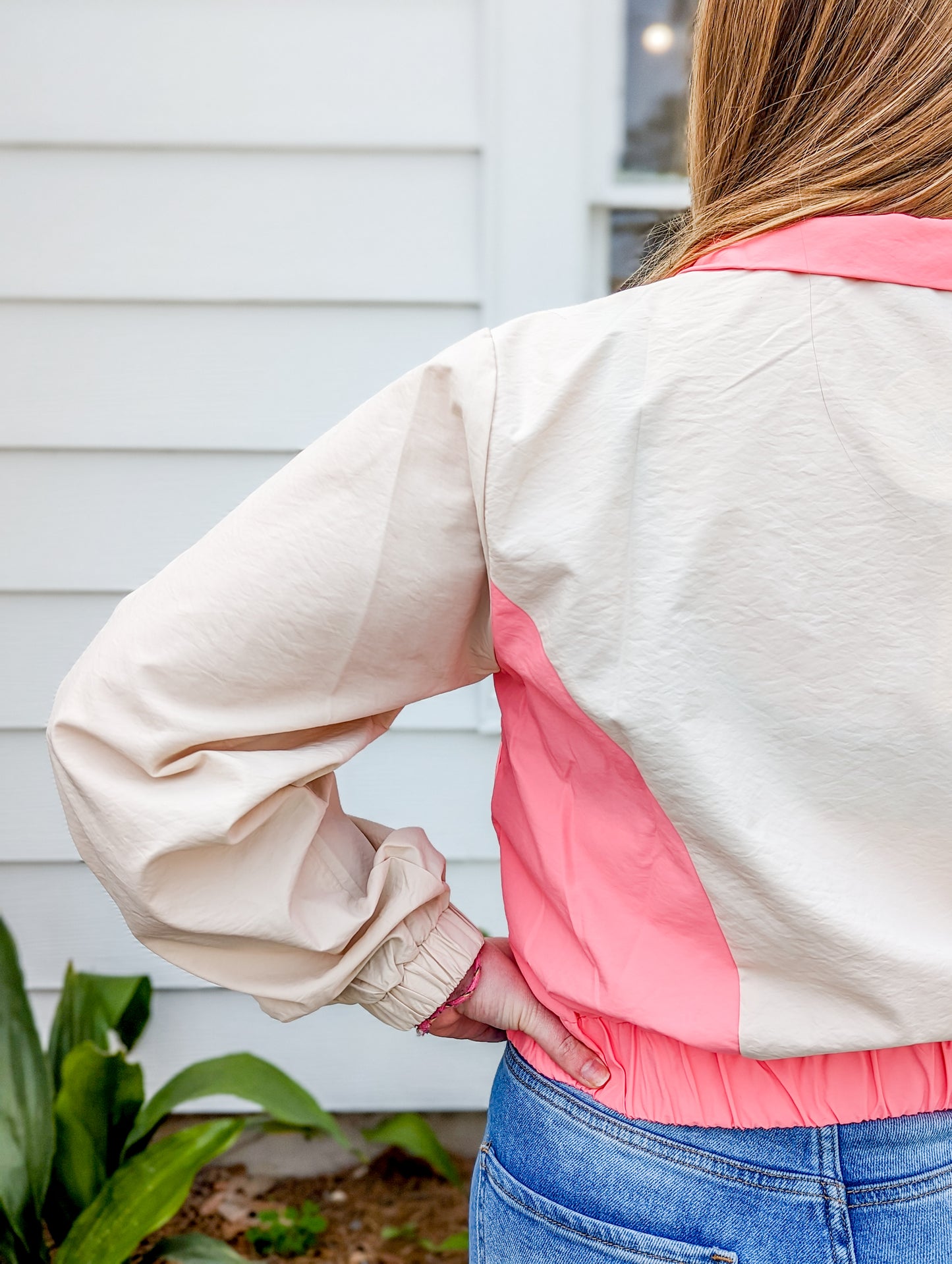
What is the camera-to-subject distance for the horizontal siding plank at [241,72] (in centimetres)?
173

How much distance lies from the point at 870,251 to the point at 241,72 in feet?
4.88

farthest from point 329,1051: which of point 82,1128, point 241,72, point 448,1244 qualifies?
point 241,72

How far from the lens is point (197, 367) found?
73.4 inches

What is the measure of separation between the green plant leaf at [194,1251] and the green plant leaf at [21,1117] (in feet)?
0.60

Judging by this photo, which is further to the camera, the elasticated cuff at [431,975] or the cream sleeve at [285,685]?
the elasticated cuff at [431,975]

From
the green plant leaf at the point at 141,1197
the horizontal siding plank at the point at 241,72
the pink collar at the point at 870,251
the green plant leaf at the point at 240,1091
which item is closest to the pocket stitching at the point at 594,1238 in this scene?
the pink collar at the point at 870,251

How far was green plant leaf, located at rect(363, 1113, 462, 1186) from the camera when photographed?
78.3 inches

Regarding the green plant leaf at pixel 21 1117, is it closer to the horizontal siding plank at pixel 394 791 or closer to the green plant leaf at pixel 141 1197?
the green plant leaf at pixel 141 1197

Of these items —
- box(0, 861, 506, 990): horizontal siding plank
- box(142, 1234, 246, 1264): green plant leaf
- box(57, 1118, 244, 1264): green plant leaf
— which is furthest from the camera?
box(0, 861, 506, 990): horizontal siding plank

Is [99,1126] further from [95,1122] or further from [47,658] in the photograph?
[47,658]

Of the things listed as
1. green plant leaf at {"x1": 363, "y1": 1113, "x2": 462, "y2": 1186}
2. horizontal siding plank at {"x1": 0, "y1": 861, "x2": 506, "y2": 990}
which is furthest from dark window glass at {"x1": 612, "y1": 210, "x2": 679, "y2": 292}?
green plant leaf at {"x1": 363, "y1": 1113, "x2": 462, "y2": 1186}

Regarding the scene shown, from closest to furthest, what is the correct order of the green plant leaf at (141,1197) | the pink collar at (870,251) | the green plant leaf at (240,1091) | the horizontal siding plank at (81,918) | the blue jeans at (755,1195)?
the pink collar at (870,251) < the blue jeans at (755,1195) < the green plant leaf at (141,1197) < the green plant leaf at (240,1091) < the horizontal siding plank at (81,918)

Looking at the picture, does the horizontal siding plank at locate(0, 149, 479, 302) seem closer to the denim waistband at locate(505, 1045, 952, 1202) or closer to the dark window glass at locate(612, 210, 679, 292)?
the dark window glass at locate(612, 210, 679, 292)

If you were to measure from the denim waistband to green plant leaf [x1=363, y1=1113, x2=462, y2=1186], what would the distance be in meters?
1.39
